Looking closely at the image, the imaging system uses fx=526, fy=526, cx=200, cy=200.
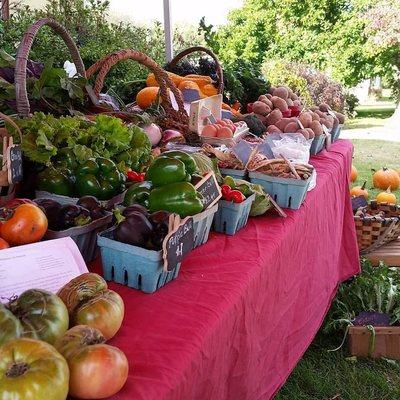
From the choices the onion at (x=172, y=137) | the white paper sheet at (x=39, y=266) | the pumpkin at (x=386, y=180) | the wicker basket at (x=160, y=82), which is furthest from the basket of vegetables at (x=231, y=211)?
the pumpkin at (x=386, y=180)

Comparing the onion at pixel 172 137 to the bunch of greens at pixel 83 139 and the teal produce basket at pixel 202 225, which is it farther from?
the teal produce basket at pixel 202 225

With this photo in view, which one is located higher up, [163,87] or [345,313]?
[163,87]

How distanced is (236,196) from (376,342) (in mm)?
1465

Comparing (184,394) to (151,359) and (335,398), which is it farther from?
(335,398)

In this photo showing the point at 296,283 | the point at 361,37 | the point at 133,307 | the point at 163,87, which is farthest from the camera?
the point at 361,37

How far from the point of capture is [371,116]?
14.8m

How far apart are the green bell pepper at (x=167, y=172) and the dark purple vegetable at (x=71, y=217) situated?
30 centimetres

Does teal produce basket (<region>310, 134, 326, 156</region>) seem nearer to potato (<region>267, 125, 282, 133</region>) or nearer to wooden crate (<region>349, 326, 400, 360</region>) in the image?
potato (<region>267, 125, 282, 133</region>)

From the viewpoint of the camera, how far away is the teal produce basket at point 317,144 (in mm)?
3359

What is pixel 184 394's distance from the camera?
1.08 metres

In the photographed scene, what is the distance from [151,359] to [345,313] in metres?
2.18

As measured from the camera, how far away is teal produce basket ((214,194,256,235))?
1.88 metres

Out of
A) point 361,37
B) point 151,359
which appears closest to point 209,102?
point 151,359

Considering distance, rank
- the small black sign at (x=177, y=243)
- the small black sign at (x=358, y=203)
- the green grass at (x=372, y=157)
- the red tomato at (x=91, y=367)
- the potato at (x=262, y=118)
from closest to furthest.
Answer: the red tomato at (x=91, y=367), the small black sign at (x=177, y=243), the potato at (x=262, y=118), the small black sign at (x=358, y=203), the green grass at (x=372, y=157)
